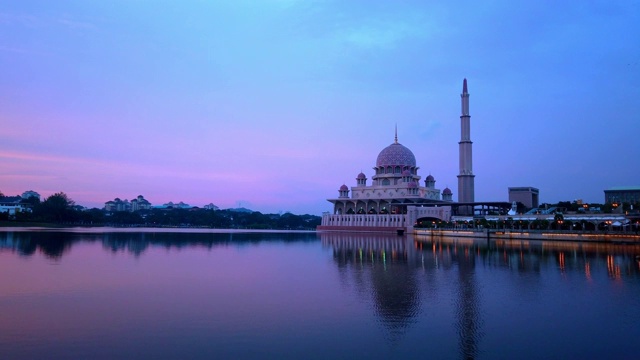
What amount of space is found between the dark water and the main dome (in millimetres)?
53438

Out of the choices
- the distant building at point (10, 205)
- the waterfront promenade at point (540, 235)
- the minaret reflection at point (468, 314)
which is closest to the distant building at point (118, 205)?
the distant building at point (10, 205)

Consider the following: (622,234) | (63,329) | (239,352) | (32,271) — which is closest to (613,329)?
(239,352)

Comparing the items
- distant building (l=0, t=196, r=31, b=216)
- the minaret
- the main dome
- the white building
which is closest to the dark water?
the minaret

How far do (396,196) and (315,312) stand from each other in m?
60.5

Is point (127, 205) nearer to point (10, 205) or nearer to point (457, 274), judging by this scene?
point (10, 205)

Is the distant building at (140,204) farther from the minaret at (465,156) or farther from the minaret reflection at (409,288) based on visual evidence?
the minaret reflection at (409,288)

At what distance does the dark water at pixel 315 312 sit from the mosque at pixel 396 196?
42273mm

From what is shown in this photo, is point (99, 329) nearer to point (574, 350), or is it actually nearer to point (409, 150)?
point (574, 350)

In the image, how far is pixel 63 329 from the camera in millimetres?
9859

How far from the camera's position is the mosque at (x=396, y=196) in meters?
62.4

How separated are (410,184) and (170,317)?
61.2 metres

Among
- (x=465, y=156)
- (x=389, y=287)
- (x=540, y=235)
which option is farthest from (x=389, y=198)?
(x=389, y=287)

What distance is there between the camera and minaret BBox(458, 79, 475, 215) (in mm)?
61406

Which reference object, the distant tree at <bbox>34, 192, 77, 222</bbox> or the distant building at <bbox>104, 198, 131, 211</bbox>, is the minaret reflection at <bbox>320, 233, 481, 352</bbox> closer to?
the distant tree at <bbox>34, 192, 77, 222</bbox>
